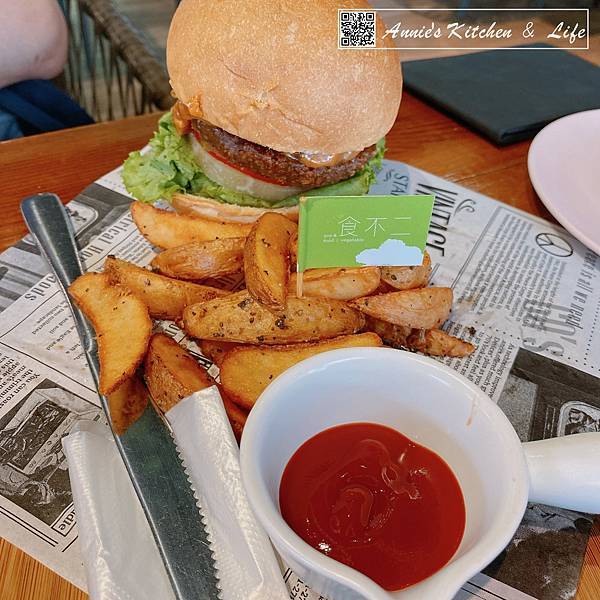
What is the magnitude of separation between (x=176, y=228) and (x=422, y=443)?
30.5 inches

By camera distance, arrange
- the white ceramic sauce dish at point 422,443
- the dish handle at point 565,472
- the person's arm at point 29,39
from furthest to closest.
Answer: the person's arm at point 29,39 < the dish handle at point 565,472 < the white ceramic sauce dish at point 422,443

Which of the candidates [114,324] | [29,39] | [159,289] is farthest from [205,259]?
[29,39]

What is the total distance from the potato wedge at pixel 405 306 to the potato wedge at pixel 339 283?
2 centimetres

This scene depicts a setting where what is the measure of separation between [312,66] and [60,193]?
2.92ft

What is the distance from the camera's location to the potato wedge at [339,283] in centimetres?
119

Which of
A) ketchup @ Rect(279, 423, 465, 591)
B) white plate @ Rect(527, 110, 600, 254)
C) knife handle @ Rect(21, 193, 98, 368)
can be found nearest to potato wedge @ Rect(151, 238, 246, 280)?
knife handle @ Rect(21, 193, 98, 368)

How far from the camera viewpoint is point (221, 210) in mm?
1613

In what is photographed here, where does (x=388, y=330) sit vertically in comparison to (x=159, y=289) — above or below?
below

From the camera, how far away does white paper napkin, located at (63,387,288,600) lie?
90cm

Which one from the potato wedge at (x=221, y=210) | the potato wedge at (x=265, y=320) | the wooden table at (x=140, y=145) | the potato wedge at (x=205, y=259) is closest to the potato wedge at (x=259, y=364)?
the potato wedge at (x=265, y=320)

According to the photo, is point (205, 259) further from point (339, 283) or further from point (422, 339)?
point (422, 339)

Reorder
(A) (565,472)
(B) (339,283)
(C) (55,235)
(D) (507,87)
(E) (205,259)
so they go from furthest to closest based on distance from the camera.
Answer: (D) (507,87) → (C) (55,235) → (E) (205,259) → (B) (339,283) → (A) (565,472)

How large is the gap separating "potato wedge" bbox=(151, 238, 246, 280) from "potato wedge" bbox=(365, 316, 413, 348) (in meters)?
0.32

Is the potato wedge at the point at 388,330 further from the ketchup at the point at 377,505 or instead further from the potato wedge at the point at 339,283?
the ketchup at the point at 377,505
